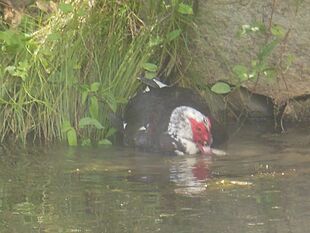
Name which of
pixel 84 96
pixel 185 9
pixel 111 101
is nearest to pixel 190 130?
pixel 111 101

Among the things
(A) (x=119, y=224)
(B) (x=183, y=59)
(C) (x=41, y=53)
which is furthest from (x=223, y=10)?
(A) (x=119, y=224)

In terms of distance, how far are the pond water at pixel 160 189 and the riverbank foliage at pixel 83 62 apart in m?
0.28

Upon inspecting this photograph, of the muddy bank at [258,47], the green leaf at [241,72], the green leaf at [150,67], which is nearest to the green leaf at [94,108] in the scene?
the green leaf at [150,67]

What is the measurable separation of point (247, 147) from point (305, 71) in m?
0.90

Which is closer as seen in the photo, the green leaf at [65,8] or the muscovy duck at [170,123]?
the muscovy duck at [170,123]

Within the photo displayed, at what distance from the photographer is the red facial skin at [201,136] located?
6133mm

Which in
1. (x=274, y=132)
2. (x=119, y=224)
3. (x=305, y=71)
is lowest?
(x=119, y=224)

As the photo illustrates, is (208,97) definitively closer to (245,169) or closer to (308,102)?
(308,102)

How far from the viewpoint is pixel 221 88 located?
6.61 m

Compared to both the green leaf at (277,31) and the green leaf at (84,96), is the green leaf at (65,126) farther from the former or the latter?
the green leaf at (277,31)

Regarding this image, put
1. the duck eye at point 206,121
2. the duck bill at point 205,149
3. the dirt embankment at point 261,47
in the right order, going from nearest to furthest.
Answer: the duck bill at point 205,149 < the duck eye at point 206,121 < the dirt embankment at point 261,47

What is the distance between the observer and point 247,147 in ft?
20.6

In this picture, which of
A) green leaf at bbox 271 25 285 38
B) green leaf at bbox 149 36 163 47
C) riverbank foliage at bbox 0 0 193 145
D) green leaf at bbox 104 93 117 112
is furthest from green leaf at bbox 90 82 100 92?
green leaf at bbox 271 25 285 38

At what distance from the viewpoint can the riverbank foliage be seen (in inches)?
258
